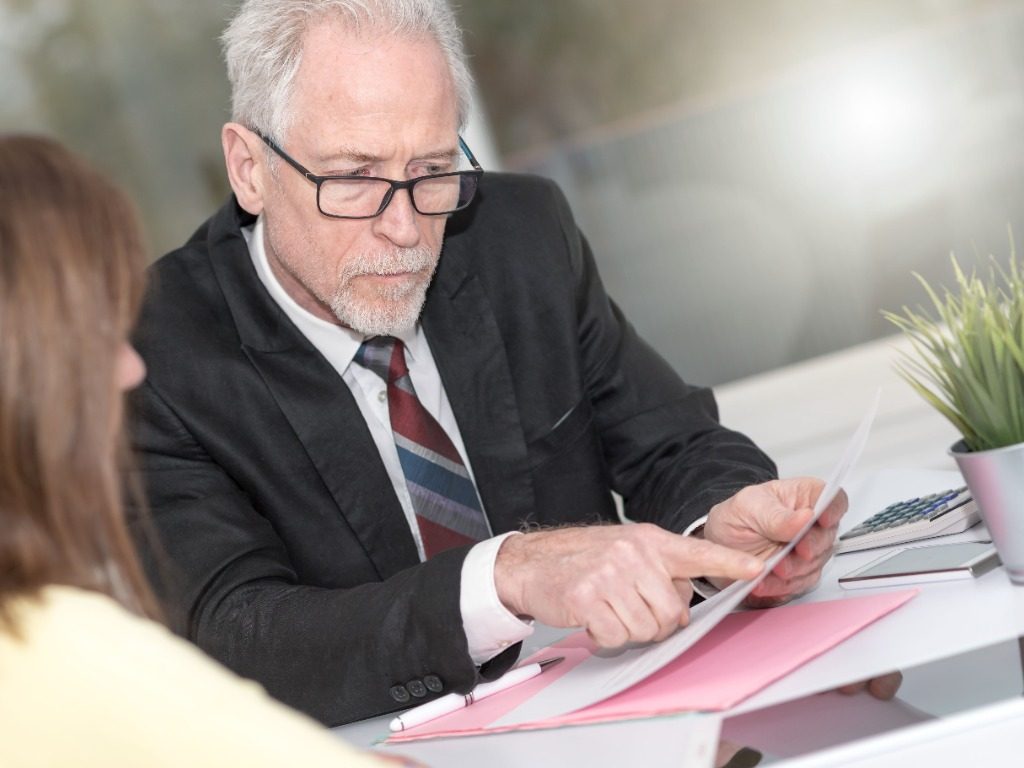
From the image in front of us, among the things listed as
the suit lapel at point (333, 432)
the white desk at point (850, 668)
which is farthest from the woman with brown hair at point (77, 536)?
the suit lapel at point (333, 432)

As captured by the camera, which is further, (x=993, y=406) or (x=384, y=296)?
(x=384, y=296)

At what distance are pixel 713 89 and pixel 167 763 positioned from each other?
257cm

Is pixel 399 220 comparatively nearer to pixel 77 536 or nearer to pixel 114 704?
pixel 77 536

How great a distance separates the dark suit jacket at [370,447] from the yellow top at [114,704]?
0.52 metres

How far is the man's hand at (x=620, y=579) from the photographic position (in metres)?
1.23

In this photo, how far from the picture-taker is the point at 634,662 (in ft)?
4.05

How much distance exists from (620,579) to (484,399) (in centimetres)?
74

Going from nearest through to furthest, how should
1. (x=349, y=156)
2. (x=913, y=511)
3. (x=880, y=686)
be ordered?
(x=880, y=686), (x=913, y=511), (x=349, y=156)

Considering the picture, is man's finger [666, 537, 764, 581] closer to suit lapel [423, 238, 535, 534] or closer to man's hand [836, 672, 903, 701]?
man's hand [836, 672, 903, 701]

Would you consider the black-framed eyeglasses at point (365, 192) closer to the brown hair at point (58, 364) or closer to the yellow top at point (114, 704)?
the brown hair at point (58, 364)

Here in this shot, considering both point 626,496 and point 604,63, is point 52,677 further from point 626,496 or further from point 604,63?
point 604,63

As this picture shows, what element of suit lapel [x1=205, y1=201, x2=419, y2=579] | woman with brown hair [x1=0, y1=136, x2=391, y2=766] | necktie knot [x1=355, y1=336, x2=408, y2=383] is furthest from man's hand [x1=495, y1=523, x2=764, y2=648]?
necktie knot [x1=355, y1=336, x2=408, y2=383]

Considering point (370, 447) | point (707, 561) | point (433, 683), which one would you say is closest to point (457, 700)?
point (433, 683)

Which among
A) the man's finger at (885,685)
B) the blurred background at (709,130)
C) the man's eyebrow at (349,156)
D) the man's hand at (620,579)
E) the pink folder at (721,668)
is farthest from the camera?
the blurred background at (709,130)
